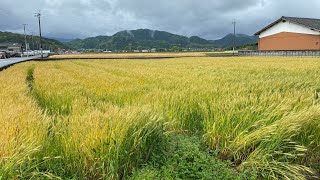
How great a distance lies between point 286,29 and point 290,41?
2.12 metres

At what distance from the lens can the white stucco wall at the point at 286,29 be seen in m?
51.2

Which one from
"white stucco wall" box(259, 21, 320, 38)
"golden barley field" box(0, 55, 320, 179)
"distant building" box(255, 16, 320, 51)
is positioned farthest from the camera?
"white stucco wall" box(259, 21, 320, 38)

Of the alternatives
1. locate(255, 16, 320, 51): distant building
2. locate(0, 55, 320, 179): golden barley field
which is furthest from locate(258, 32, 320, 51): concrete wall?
locate(0, 55, 320, 179): golden barley field

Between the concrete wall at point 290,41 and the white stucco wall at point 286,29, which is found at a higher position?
the white stucco wall at point 286,29

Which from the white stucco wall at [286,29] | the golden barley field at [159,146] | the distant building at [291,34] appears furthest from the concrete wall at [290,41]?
the golden barley field at [159,146]

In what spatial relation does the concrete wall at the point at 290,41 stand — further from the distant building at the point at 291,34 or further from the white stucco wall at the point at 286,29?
the white stucco wall at the point at 286,29

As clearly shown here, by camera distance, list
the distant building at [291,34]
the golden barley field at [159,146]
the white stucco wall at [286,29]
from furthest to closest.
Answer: the white stucco wall at [286,29] < the distant building at [291,34] < the golden barley field at [159,146]

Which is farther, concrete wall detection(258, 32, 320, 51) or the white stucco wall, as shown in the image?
the white stucco wall

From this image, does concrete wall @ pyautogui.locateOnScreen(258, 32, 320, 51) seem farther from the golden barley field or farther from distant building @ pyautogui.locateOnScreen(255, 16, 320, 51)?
the golden barley field

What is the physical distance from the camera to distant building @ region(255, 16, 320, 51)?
5047 cm

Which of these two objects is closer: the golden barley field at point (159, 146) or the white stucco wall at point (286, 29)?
the golden barley field at point (159, 146)

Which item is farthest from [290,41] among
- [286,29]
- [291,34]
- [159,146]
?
[159,146]

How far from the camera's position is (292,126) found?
15.2 ft

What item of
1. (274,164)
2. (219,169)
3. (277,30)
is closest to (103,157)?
(219,169)
